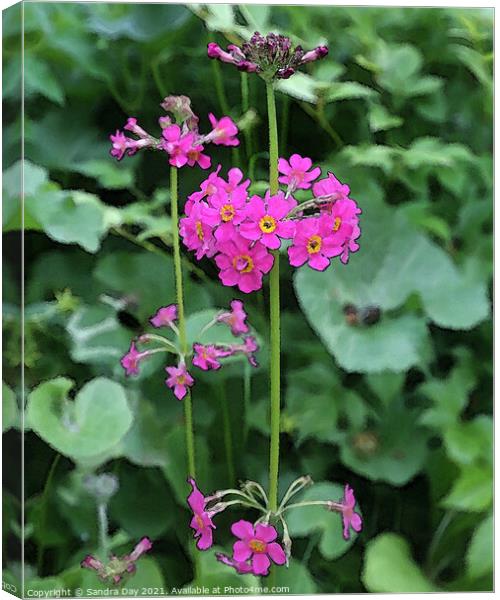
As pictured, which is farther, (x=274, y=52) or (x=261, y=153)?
(x=261, y=153)

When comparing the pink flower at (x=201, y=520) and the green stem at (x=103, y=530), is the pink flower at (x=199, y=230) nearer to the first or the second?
the pink flower at (x=201, y=520)

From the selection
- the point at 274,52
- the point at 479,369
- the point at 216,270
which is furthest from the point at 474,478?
the point at 274,52

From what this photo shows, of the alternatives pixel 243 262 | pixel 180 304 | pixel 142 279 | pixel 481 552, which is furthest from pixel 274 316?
pixel 481 552

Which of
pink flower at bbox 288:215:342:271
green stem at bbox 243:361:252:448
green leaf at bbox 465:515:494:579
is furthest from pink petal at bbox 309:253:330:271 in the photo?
green leaf at bbox 465:515:494:579

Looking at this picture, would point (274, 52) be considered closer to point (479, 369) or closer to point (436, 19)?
point (436, 19)

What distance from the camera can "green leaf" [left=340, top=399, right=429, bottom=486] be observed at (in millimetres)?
1431

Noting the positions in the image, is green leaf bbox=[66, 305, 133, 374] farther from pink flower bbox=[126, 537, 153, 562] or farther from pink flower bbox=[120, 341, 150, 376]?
pink flower bbox=[126, 537, 153, 562]

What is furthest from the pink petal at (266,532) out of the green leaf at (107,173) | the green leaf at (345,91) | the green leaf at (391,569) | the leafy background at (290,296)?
the green leaf at (345,91)

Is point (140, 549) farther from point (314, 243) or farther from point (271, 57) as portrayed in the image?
point (271, 57)

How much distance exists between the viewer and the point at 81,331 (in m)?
1.37

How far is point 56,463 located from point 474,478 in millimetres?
576

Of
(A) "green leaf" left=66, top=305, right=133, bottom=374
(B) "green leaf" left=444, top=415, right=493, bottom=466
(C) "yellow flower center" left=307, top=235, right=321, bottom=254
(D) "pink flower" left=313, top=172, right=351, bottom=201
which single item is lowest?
(B) "green leaf" left=444, top=415, right=493, bottom=466

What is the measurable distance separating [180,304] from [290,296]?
17cm

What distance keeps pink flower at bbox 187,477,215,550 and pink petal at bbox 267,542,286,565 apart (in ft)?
0.24
